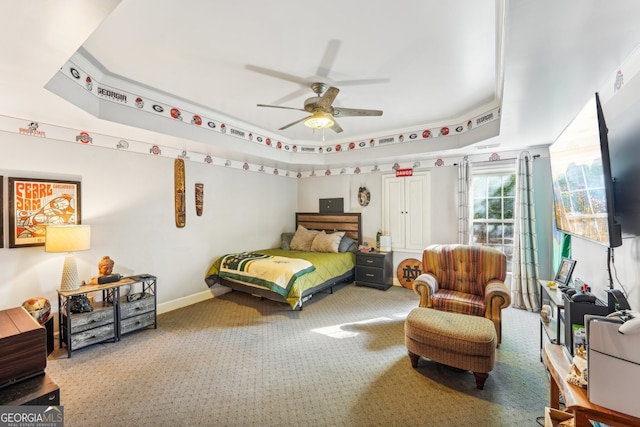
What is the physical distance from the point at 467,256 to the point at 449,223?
1.39m

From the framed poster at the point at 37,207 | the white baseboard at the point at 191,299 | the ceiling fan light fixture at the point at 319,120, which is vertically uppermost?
the ceiling fan light fixture at the point at 319,120

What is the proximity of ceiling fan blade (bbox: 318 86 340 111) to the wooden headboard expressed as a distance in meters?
3.00

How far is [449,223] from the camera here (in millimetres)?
4461

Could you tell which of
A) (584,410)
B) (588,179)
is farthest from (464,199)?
(584,410)

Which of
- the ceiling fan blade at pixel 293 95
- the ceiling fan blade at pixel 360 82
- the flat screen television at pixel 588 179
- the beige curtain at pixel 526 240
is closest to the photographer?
the flat screen television at pixel 588 179

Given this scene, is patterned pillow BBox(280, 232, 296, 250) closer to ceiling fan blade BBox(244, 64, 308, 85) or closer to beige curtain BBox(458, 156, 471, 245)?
beige curtain BBox(458, 156, 471, 245)

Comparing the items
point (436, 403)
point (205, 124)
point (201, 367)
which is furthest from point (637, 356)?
point (205, 124)

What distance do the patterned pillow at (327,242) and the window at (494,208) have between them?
220 cm

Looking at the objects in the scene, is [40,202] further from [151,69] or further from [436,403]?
[436,403]

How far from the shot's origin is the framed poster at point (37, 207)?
2600 mm

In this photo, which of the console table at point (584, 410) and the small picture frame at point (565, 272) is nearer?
the console table at point (584, 410)

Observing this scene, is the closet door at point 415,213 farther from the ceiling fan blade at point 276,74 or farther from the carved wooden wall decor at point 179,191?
the carved wooden wall decor at point 179,191

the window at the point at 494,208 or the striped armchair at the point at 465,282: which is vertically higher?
the window at the point at 494,208

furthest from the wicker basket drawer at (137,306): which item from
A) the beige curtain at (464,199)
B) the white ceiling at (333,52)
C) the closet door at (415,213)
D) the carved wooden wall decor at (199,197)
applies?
the beige curtain at (464,199)
